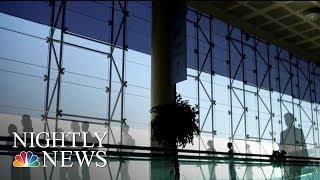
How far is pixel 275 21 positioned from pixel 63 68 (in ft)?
14.4

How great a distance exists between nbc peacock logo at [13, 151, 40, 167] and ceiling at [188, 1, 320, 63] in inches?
162

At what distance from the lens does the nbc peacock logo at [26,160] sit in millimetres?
3518

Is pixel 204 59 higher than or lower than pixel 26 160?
higher

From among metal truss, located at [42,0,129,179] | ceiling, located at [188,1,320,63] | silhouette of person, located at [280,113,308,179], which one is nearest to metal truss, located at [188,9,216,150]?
ceiling, located at [188,1,320,63]

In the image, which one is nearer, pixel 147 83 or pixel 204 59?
pixel 147 83

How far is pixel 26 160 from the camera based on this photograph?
359cm

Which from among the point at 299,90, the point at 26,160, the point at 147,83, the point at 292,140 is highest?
the point at 299,90

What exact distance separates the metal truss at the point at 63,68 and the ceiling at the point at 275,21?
1.54 m

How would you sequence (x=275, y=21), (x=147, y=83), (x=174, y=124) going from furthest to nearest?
(x=275, y=21), (x=147, y=83), (x=174, y=124)

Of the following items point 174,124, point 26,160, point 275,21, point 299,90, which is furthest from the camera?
point 299,90

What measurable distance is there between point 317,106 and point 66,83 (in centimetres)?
709

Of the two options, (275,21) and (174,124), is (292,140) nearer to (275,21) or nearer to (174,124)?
(275,21)

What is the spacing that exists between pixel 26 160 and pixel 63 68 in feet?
6.66

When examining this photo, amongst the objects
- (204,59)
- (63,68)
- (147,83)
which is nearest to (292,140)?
(204,59)
